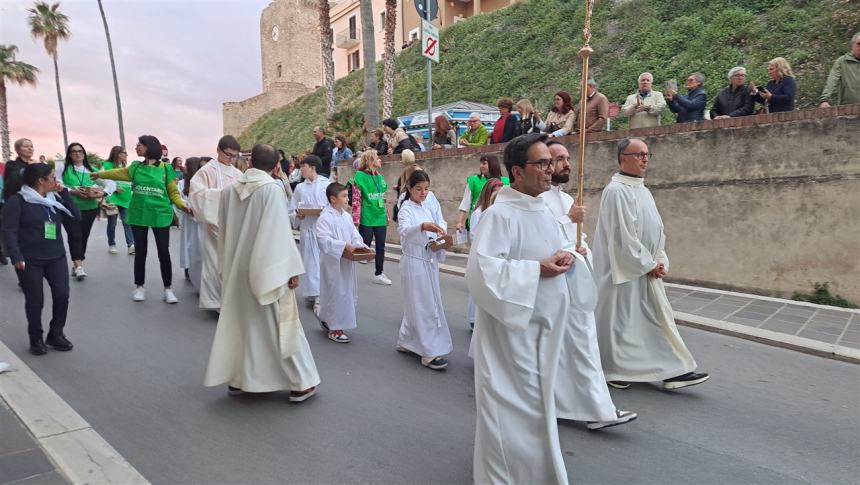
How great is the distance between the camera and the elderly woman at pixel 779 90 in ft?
27.1

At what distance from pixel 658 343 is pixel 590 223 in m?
5.82

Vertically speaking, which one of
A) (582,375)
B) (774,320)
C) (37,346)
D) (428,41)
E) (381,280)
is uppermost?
(428,41)

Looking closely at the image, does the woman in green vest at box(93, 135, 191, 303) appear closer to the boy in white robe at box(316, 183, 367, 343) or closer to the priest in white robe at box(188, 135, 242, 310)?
the priest in white robe at box(188, 135, 242, 310)

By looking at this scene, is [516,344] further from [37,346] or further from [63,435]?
[37,346]

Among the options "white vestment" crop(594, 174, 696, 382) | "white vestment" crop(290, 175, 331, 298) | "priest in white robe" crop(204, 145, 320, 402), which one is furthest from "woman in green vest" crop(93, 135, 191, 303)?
"white vestment" crop(594, 174, 696, 382)

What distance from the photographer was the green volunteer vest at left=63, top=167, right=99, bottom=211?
8602 mm

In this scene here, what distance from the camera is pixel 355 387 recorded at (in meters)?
4.65

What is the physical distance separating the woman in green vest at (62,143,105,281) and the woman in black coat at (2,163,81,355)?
10.6 ft


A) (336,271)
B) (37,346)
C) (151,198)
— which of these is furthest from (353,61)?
(37,346)

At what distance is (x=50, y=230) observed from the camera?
5.34 meters

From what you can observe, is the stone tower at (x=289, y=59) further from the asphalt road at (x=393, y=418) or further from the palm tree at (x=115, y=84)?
the asphalt road at (x=393, y=418)

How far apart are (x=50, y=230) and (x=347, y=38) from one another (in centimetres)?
4345

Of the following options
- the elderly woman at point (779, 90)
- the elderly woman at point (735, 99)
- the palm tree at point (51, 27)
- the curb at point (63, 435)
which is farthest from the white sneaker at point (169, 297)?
the palm tree at point (51, 27)

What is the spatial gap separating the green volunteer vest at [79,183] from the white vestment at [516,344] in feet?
26.6
